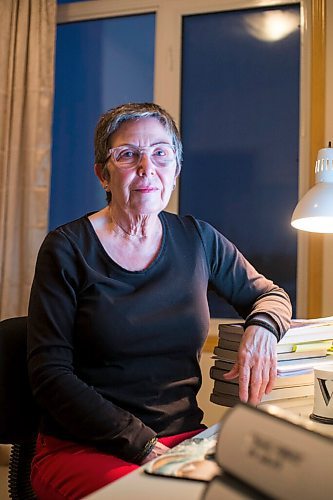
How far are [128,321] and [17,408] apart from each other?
32 centimetres

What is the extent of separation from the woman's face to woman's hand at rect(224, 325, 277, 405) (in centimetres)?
38

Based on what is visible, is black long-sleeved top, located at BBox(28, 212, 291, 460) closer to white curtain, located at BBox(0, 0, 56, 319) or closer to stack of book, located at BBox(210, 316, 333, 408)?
stack of book, located at BBox(210, 316, 333, 408)

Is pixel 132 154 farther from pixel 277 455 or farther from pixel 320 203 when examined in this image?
pixel 277 455

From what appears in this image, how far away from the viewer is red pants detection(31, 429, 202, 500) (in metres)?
1.04

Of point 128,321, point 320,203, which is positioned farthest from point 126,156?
point 320,203

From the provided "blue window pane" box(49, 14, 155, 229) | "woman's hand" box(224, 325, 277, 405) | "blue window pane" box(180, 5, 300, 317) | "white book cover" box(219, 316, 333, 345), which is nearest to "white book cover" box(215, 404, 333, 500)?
"woman's hand" box(224, 325, 277, 405)

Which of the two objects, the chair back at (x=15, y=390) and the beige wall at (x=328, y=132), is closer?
the chair back at (x=15, y=390)

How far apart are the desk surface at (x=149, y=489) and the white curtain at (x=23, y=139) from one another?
6.52 ft

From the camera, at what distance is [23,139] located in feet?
8.79

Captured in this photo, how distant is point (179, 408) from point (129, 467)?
0.92ft

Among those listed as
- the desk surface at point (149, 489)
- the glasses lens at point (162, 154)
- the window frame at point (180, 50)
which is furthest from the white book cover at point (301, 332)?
the window frame at point (180, 50)

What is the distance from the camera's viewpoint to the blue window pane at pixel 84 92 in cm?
277

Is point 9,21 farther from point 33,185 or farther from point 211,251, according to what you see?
point 211,251

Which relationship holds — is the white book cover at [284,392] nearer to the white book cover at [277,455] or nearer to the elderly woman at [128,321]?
the elderly woman at [128,321]
